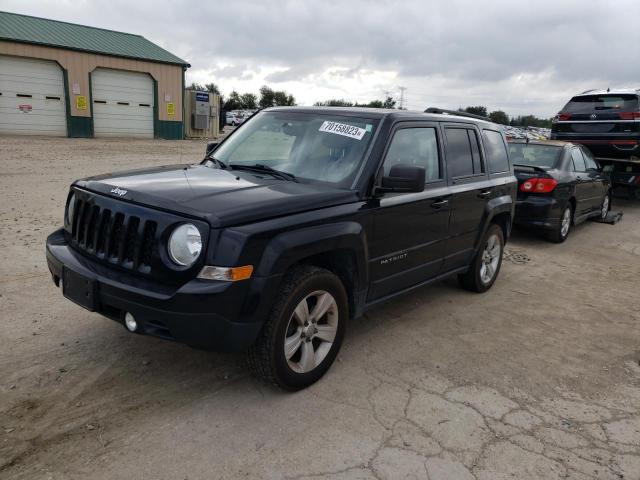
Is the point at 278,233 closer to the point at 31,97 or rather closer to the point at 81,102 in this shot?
the point at 31,97

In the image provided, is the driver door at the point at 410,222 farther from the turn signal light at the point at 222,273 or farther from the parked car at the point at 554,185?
the parked car at the point at 554,185

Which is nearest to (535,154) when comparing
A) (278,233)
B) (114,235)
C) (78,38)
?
(278,233)

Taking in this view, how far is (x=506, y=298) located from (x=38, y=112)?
23891 mm

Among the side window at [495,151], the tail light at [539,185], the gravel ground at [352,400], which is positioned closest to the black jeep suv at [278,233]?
the gravel ground at [352,400]

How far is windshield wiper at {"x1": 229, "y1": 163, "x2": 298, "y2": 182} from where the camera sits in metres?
3.79

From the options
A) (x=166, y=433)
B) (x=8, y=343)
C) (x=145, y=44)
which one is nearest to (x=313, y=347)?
(x=166, y=433)

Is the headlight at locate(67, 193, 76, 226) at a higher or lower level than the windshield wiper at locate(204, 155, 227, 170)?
lower

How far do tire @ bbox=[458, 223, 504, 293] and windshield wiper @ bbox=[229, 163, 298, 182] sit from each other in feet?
8.41

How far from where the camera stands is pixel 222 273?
2799mm

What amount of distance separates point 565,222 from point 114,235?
7801 mm

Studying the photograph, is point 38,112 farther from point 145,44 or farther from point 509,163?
point 509,163

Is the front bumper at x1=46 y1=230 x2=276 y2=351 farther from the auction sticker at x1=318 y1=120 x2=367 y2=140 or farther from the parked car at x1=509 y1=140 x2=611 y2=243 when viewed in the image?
the parked car at x1=509 y1=140 x2=611 y2=243

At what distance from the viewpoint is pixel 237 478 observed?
8.52 ft

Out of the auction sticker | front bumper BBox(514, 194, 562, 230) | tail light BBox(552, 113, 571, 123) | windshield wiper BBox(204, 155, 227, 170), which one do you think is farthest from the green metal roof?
the auction sticker
